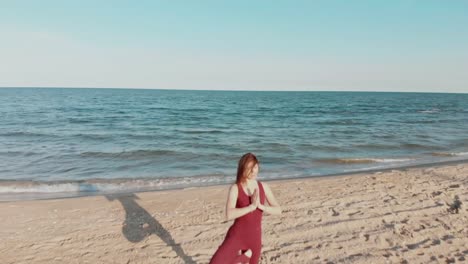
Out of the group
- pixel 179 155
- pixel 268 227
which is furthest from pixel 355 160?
pixel 268 227

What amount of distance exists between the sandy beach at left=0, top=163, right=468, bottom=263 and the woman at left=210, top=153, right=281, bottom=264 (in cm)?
179

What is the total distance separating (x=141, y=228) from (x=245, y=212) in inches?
143

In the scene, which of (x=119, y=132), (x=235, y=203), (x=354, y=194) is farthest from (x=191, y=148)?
(x=235, y=203)

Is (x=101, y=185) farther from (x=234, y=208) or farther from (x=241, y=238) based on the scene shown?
(x=234, y=208)

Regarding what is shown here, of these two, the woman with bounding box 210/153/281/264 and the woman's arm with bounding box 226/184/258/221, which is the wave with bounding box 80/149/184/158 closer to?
the woman with bounding box 210/153/281/264

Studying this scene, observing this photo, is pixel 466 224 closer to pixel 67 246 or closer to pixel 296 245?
pixel 296 245

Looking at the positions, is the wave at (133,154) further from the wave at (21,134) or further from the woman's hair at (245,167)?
the woman's hair at (245,167)

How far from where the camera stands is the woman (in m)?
2.96

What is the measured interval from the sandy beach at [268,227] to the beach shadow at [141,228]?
0.02 metres

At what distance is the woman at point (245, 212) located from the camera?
9.71ft

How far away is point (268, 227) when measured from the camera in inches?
231

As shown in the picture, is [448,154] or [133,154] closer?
[133,154]

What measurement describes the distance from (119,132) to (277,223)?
1710 cm

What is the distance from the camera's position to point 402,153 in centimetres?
1492
